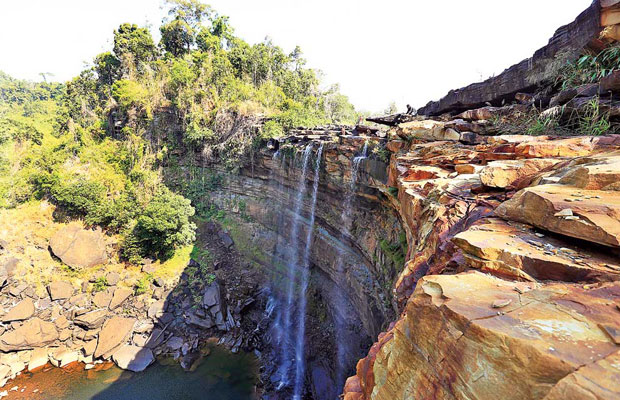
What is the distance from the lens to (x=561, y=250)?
2174 mm

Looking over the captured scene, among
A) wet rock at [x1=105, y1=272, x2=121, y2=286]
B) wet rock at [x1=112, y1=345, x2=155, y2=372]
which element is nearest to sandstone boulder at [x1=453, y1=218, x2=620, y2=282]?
wet rock at [x1=112, y1=345, x2=155, y2=372]

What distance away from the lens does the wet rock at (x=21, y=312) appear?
12156mm

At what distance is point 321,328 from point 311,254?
3.39 metres

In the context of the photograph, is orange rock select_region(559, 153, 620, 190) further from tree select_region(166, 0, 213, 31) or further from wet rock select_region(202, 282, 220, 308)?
tree select_region(166, 0, 213, 31)

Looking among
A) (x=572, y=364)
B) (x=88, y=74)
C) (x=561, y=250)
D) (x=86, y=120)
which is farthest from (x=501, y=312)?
(x=88, y=74)

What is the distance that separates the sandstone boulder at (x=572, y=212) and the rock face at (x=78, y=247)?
18.8 m

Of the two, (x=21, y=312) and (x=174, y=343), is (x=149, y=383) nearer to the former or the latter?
(x=174, y=343)

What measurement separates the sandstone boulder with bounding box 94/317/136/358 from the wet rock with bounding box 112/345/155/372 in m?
0.39

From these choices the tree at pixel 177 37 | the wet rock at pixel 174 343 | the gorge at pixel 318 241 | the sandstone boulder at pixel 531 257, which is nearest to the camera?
the gorge at pixel 318 241

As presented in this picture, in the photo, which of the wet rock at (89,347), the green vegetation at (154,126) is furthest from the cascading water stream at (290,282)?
the wet rock at (89,347)

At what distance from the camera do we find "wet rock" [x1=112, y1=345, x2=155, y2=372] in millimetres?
11461

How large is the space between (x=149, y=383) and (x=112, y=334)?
3485 millimetres

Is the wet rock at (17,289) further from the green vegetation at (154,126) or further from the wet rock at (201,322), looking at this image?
the wet rock at (201,322)

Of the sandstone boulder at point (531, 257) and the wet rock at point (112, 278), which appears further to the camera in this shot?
the wet rock at point (112, 278)
